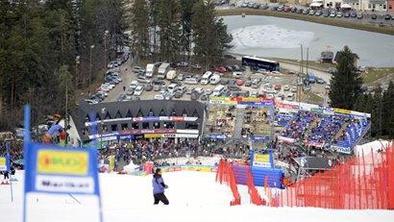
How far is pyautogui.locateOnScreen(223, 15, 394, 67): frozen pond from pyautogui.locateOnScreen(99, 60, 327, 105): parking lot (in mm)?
8565

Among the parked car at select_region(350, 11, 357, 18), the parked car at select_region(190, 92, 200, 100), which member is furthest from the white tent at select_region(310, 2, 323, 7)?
the parked car at select_region(190, 92, 200, 100)

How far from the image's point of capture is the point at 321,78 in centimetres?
4241

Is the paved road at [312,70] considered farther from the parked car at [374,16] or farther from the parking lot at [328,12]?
the parked car at [374,16]

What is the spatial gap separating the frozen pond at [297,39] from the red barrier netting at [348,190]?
35721mm

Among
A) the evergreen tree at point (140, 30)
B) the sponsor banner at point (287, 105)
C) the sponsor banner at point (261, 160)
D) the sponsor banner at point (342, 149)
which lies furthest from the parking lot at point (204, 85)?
the sponsor banner at point (261, 160)

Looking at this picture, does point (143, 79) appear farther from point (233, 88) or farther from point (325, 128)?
point (325, 128)

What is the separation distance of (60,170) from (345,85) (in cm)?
3239

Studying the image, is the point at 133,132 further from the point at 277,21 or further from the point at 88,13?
the point at 277,21

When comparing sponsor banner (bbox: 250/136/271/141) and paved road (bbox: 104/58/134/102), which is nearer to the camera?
sponsor banner (bbox: 250/136/271/141)

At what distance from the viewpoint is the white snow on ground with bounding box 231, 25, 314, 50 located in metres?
53.6

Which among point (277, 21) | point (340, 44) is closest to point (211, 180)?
point (340, 44)

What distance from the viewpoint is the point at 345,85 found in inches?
1436

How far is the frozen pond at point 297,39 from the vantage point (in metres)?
50.7

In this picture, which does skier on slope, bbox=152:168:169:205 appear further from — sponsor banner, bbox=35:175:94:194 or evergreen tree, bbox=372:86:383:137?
evergreen tree, bbox=372:86:383:137
